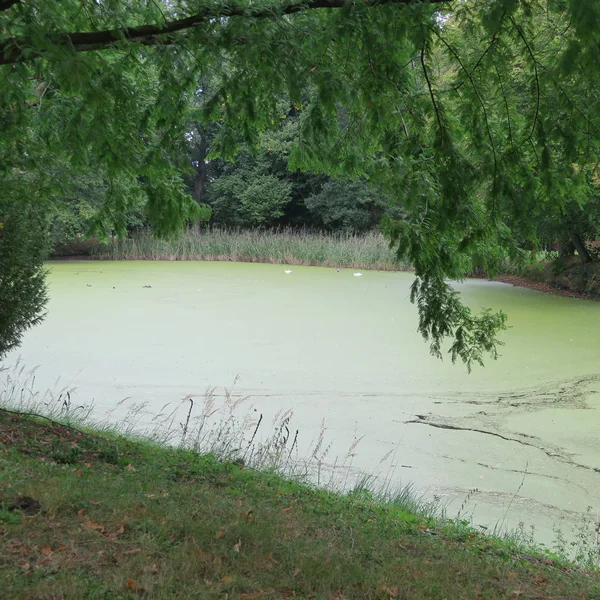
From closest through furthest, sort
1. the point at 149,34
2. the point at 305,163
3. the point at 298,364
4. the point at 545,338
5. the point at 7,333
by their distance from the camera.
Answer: the point at 149,34 → the point at 305,163 → the point at 7,333 → the point at 298,364 → the point at 545,338

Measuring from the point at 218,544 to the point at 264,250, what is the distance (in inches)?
625

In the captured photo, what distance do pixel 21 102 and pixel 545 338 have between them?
667 cm

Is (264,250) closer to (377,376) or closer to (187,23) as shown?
(377,376)

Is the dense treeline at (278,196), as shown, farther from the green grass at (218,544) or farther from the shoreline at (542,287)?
the green grass at (218,544)

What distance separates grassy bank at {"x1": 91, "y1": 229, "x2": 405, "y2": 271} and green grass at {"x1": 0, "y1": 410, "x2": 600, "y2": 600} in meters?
13.5

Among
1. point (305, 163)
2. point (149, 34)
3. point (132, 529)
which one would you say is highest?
point (149, 34)

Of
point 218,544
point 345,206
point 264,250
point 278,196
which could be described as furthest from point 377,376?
point 278,196

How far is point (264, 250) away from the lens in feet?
59.6

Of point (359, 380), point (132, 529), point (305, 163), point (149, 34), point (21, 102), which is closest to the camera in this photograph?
point (132, 529)

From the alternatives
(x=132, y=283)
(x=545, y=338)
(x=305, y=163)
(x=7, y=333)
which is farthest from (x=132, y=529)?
(x=132, y=283)

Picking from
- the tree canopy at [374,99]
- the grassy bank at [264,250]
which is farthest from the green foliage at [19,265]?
the grassy bank at [264,250]

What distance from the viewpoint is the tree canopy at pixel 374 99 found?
3.16m

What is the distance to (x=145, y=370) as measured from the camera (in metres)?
6.85

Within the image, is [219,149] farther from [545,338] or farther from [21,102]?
[545,338]
